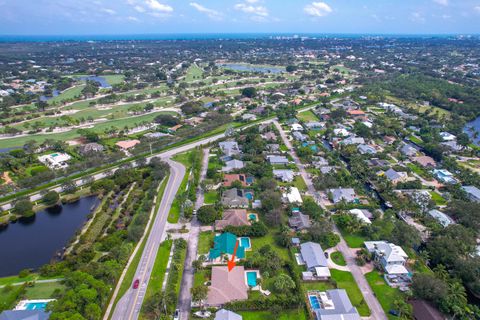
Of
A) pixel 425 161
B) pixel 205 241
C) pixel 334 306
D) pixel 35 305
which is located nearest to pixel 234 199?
pixel 205 241

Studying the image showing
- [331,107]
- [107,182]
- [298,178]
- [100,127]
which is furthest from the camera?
[331,107]

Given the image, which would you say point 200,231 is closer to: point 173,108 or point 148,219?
point 148,219

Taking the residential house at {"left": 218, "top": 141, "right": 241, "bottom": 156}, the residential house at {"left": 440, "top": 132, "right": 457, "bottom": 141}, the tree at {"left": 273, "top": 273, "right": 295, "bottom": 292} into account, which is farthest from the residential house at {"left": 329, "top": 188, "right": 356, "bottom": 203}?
the residential house at {"left": 440, "top": 132, "right": 457, "bottom": 141}

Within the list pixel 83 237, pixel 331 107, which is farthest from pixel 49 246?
pixel 331 107

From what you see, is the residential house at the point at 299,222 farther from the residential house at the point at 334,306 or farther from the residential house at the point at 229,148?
the residential house at the point at 229,148

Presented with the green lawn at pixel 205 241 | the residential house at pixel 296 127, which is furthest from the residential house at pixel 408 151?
the green lawn at pixel 205 241
